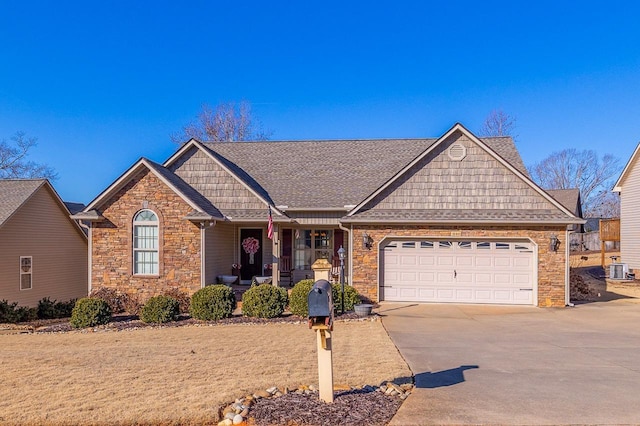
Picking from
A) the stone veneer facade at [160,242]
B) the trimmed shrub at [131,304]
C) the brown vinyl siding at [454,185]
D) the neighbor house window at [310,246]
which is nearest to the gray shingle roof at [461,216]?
the brown vinyl siding at [454,185]

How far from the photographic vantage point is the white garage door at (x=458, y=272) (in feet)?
52.6

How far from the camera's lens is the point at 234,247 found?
1947 cm

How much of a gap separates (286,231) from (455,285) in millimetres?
7152

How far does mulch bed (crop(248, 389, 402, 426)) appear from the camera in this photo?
578 cm

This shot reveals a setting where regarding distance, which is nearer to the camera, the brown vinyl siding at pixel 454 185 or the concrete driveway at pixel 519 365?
the concrete driveway at pixel 519 365

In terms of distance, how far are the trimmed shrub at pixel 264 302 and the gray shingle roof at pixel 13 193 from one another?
36.2 ft

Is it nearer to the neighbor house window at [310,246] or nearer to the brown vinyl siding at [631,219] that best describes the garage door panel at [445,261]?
the neighbor house window at [310,246]

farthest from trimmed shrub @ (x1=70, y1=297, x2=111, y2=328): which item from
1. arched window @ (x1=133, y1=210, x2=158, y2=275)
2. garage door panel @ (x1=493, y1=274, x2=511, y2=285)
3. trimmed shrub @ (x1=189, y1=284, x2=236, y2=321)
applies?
garage door panel @ (x1=493, y1=274, x2=511, y2=285)

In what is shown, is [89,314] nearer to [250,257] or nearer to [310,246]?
[250,257]

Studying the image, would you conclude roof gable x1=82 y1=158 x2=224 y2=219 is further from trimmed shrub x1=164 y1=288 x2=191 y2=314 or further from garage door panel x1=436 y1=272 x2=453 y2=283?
garage door panel x1=436 y1=272 x2=453 y2=283

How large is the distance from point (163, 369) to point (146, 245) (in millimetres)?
8810

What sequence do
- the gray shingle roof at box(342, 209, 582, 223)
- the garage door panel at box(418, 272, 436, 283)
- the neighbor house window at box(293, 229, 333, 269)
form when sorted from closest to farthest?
the gray shingle roof at box(342, 209, 582, 223) < the garage door panel at box(418, 272, 436, 283) < the neighbor house window at box(293, 229, 333, 269)

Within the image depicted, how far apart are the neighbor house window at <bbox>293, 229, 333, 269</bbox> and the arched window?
587 centimetres

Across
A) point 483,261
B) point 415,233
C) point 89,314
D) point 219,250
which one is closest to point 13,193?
point 219,250
